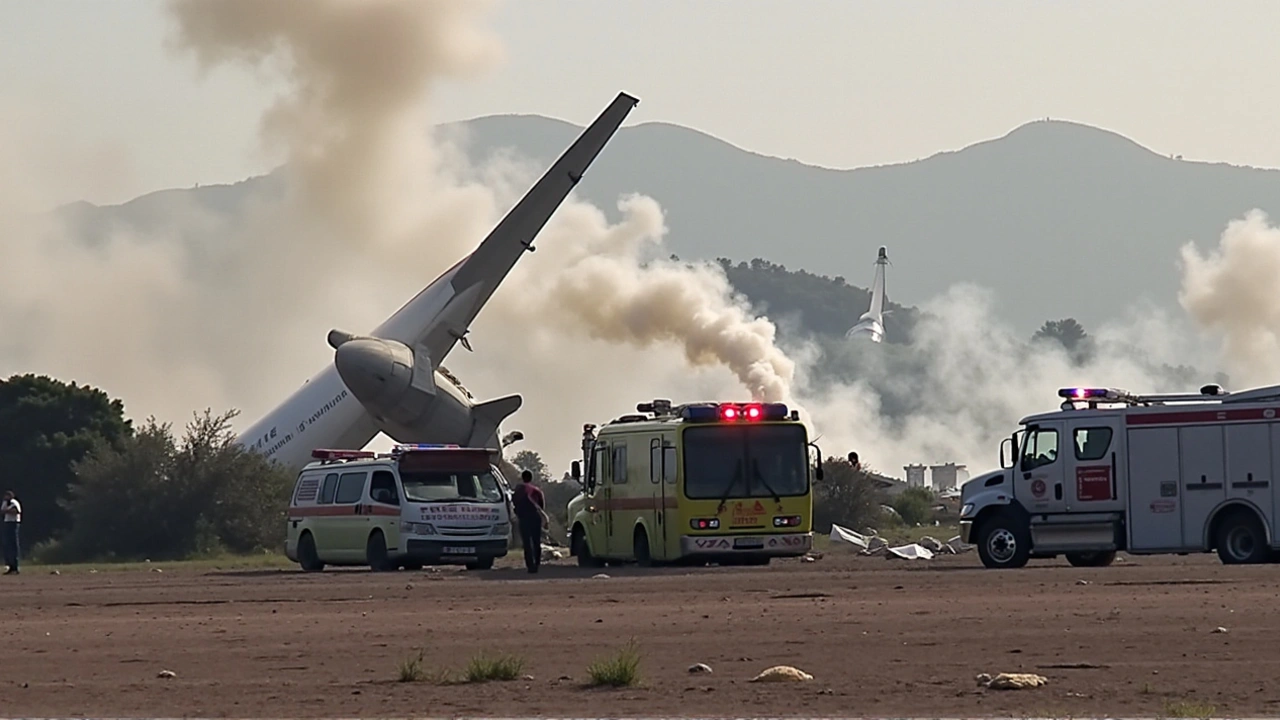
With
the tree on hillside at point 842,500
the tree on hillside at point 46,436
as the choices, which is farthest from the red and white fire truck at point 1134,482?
the tree on hillside at point 46,436

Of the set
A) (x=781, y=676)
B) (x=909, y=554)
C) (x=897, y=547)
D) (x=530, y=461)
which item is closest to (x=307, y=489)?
(x=909, y=554)

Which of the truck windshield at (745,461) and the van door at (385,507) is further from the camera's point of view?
the van door at (385,507)

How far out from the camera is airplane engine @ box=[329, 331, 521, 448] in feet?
181

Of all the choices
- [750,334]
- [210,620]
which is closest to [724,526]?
[210,620]

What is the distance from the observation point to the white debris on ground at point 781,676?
15555 mm

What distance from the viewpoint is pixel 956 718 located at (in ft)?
43.2

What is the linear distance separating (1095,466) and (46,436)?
4169 centimetres

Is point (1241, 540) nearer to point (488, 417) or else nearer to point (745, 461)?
point (745, 461)

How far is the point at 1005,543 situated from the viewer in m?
34.2

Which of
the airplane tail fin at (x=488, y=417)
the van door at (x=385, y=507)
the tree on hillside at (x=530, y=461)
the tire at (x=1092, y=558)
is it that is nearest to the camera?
the tire at (x=1092, y=558)

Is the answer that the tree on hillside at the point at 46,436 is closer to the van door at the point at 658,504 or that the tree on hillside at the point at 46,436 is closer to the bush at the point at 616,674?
the van door at the point at 658,504

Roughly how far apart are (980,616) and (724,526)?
1367cm

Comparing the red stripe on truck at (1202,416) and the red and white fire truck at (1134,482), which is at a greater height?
the red stripe on truck at (1202,416)

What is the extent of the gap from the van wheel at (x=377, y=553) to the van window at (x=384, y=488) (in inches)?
23.2
